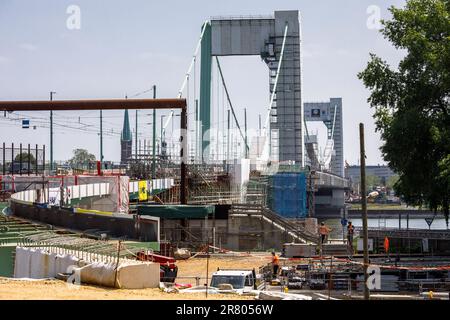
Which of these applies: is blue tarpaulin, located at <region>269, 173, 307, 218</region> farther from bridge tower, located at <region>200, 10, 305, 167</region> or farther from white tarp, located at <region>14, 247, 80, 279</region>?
white tarp, located at <region>14, 247, 80, 279</region>

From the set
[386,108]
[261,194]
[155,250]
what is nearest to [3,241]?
[155,250]

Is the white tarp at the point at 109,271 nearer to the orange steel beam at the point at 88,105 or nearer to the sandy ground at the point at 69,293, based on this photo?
the sandy ground at the point at 69,293

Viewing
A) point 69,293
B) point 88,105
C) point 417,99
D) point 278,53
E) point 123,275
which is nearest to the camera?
point 69,293

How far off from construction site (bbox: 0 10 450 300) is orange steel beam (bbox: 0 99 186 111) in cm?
8

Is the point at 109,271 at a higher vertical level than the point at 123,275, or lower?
higher

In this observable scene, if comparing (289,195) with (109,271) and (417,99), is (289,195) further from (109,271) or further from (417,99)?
(109,271)

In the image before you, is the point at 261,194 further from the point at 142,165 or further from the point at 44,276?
the point at 44,276

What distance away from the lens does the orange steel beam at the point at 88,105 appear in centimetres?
4828

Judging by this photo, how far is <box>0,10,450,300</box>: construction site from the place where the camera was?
71.2 ft

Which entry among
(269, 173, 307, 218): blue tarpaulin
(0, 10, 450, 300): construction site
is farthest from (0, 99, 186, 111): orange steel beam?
(269, 173, 307, 218): blue tarpaulin

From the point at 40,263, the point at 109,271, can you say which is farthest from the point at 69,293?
the point at 40,263

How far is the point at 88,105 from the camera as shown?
4900 centimetres

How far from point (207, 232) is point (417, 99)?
15.5 meters

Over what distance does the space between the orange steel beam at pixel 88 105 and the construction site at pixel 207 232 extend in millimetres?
81
